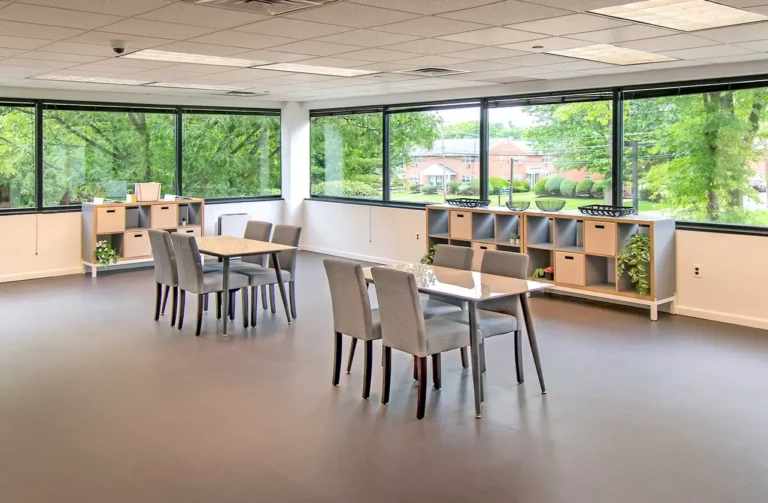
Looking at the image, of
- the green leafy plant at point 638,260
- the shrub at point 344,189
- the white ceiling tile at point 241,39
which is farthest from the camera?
the shrub at point 344,189

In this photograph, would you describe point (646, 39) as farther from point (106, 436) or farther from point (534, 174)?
point (106, 436)

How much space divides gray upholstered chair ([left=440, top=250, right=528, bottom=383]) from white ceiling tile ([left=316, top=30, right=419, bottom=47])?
177cm

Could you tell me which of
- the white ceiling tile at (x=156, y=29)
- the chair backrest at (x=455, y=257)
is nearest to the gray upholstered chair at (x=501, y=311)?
the chair backrest at (x=455, y=257)

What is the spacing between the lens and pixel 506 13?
15.5ft

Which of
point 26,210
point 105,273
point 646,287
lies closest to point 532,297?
point 646,287

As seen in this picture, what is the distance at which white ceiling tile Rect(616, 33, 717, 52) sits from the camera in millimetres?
5648

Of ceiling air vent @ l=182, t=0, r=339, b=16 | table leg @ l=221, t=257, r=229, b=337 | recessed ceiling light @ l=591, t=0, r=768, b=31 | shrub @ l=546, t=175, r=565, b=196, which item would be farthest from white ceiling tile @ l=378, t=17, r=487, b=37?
shrub @ l=546, t=175, r=565, b=196

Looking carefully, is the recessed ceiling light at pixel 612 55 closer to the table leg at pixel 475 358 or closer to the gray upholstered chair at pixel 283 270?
A: the table leg at pixel 475 358

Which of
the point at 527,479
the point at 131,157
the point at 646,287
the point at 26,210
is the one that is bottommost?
the point at 527,479

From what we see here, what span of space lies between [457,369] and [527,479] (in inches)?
78.1

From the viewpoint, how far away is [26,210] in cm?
982

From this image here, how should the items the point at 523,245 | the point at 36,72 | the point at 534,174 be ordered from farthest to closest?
1. the point at 534,174
2. the point at 523,245
3. the point at 36,72

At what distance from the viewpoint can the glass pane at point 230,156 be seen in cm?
1147

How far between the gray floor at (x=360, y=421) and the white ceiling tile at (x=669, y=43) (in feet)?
8.09
